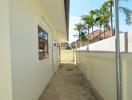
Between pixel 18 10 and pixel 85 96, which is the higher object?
pixel 18 10

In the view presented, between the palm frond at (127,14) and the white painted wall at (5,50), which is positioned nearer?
the palm frond at (127,14)

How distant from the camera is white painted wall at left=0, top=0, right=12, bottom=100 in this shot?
274 centimetres

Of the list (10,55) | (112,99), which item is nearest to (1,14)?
(10,55)

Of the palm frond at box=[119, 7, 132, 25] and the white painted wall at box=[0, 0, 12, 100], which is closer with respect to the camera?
the palm frond at box=[119, 7, 132, 25]

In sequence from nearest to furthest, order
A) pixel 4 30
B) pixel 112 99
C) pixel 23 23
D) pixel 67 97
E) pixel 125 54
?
pixel 4 30, pixel 125 54, pixel 23 23, pixel 112 99, pixel 67 97

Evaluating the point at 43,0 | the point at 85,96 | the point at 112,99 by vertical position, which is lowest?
the point at 85,96

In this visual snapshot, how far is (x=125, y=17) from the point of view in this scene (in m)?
2.75

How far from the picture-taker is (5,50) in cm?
275

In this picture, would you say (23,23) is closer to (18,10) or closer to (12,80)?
(18,10)

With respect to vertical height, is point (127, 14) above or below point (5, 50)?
above

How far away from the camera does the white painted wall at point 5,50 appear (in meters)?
2.74

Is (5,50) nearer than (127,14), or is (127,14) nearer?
(127,14)

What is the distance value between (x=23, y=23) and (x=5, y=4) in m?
0.83

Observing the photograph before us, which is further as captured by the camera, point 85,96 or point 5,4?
point 85,96
